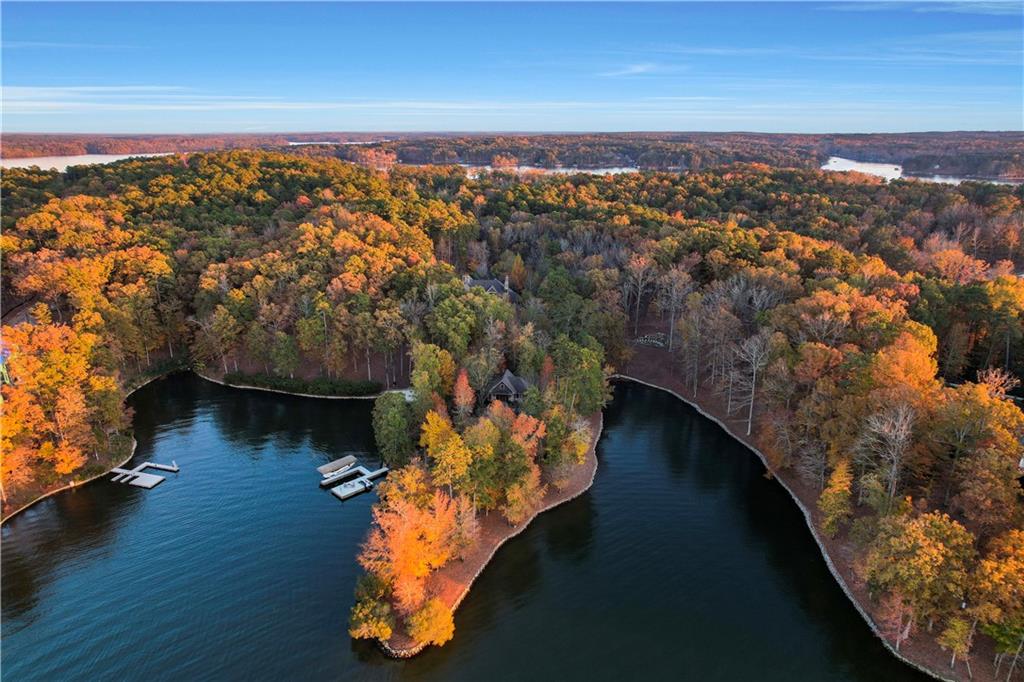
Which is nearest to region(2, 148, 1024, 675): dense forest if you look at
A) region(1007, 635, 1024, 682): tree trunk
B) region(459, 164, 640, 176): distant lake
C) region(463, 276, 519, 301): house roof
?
Result: region(1007, 635, 1024, 682): tree trunk

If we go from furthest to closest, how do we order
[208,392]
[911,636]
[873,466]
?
[208,392] → [873,466] → [911,636]

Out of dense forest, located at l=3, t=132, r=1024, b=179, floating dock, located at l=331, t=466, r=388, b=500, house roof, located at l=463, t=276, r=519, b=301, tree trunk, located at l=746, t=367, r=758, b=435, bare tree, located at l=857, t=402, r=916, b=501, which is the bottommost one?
floating dock, located at l=331, t=466, r=388, b=500

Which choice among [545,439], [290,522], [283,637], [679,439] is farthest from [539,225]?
[283,637]

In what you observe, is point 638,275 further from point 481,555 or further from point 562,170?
→ point 562,170

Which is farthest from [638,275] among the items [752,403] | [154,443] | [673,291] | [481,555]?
[154,443]

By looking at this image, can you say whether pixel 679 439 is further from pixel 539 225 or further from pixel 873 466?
pixel 539 225

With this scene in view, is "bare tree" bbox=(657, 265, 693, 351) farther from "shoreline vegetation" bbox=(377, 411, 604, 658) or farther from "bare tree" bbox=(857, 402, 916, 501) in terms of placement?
"bare tree" bbox=(857, 402, 916, 501)
